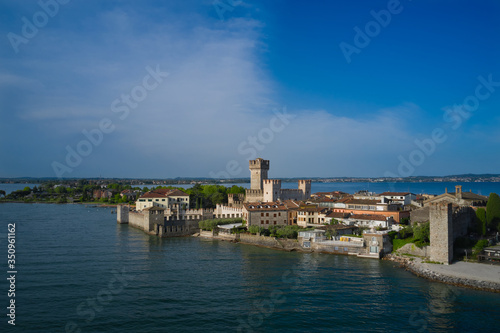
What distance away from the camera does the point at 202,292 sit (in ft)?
61.8

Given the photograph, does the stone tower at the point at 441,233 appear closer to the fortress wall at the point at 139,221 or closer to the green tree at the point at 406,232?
the green tree at the point at 406,232

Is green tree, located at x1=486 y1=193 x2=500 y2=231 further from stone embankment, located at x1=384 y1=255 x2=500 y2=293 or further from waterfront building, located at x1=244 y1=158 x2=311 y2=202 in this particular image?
waterfront building, located at x1=244 y1=158 x2=311 y2=202

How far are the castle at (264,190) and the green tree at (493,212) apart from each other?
2394 centimetres

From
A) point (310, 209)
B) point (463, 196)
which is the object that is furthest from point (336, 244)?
point (463, 196)

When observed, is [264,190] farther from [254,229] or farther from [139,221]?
[139,221]

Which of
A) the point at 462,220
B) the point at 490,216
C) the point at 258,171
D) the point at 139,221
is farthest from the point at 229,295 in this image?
the point at 258,171

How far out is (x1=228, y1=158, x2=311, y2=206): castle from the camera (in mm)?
47906

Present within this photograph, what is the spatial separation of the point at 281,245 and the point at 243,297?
42.0 feet

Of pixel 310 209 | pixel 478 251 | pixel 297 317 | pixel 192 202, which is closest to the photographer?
pixel 297 317

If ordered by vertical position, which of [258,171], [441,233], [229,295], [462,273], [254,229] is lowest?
[229,295]

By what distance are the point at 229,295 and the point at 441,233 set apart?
13.7 m

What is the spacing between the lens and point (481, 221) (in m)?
28.8

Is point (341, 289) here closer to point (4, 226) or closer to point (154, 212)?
point (154, 212)

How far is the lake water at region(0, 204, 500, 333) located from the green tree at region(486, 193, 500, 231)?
11.9 metres
